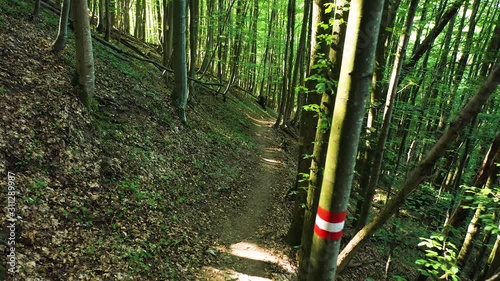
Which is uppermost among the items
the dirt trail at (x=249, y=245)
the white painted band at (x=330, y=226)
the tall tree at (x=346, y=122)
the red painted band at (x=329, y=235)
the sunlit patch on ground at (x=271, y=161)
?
the tall tree at (x=346, y=122)

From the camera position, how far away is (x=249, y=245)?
743 centimetres

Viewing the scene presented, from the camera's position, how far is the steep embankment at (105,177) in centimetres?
485

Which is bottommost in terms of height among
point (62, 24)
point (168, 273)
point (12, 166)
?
point (168, 273)

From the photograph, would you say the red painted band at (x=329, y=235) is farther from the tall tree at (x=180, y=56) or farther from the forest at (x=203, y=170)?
the tall tree at (x=180, y=56)

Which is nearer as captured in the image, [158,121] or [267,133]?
[158,121]

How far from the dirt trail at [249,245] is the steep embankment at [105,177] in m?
0.11

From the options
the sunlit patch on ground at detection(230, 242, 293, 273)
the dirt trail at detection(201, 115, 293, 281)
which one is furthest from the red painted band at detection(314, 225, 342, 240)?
the sunlit patch on ground at detection(230, 242, 293, 273)

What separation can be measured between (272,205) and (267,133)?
9305 millimetres

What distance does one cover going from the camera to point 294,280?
21.5 ft

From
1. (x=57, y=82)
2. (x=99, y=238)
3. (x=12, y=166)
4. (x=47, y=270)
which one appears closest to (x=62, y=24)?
(x=57, y=82)

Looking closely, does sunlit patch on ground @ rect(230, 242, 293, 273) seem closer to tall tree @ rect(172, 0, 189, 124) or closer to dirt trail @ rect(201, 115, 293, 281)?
dirt trail @ rect(201, 115, 293, 281)

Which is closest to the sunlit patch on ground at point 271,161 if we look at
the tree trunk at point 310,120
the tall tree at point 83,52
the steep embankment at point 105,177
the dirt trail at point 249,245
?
the dirt trail at point 249,245

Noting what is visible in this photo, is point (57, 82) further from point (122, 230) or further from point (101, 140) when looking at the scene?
point (122, 230)

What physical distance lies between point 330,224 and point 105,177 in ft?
19.1
